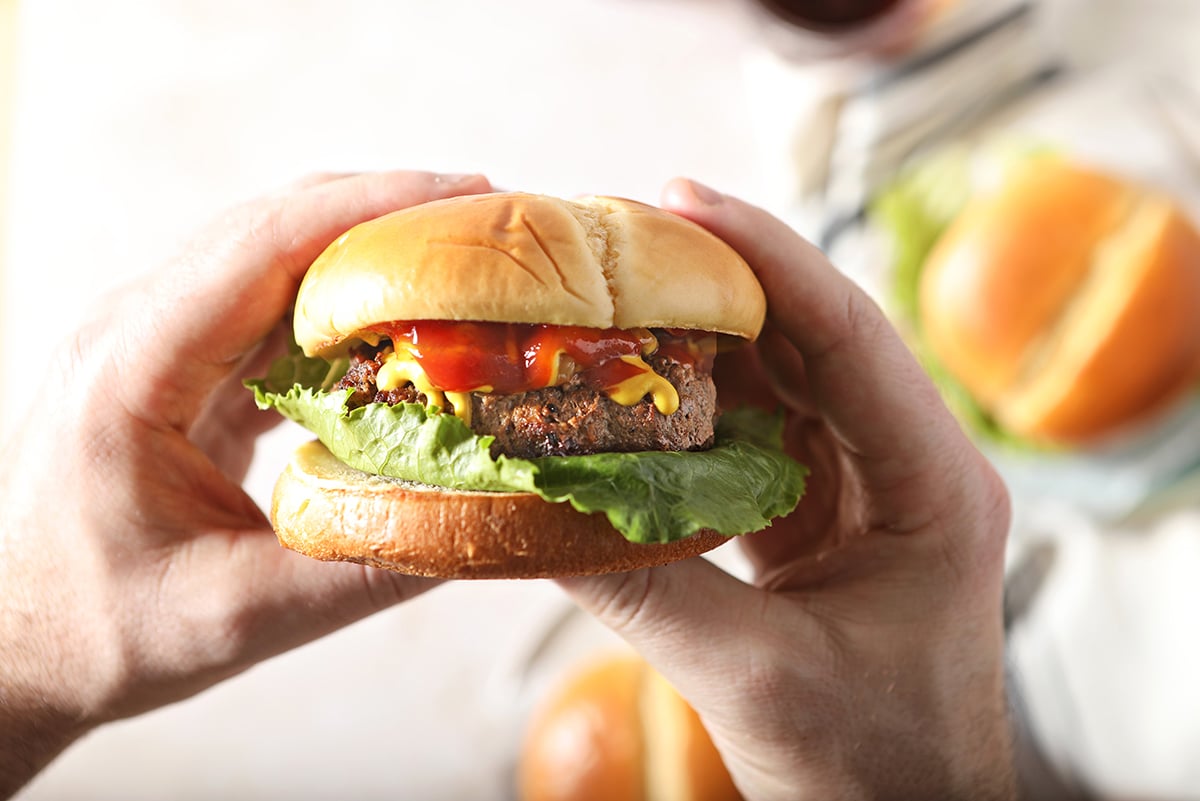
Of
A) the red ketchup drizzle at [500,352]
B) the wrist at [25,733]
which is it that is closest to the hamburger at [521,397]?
the red ketchup drizzle at [500,352]

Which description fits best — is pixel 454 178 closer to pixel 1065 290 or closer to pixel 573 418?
pixel 573 418

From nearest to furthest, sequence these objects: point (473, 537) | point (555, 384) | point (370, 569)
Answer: point (473, 537)
point (555, 384)
point (370, 569)

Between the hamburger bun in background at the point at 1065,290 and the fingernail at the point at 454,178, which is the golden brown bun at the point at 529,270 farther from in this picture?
the hamburger bun in background at the point at 1065,290

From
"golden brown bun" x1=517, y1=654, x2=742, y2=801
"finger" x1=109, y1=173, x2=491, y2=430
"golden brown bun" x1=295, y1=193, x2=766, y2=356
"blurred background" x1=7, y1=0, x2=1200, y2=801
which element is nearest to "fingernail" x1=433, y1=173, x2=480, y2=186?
"finger" x1=109, y1=173, x2=491, y2=430

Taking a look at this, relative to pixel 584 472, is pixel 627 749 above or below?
below

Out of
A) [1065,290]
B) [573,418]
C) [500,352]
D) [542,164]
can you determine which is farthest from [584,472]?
[542,164]

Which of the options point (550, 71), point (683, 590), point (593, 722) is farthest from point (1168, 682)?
point (550, 71)
